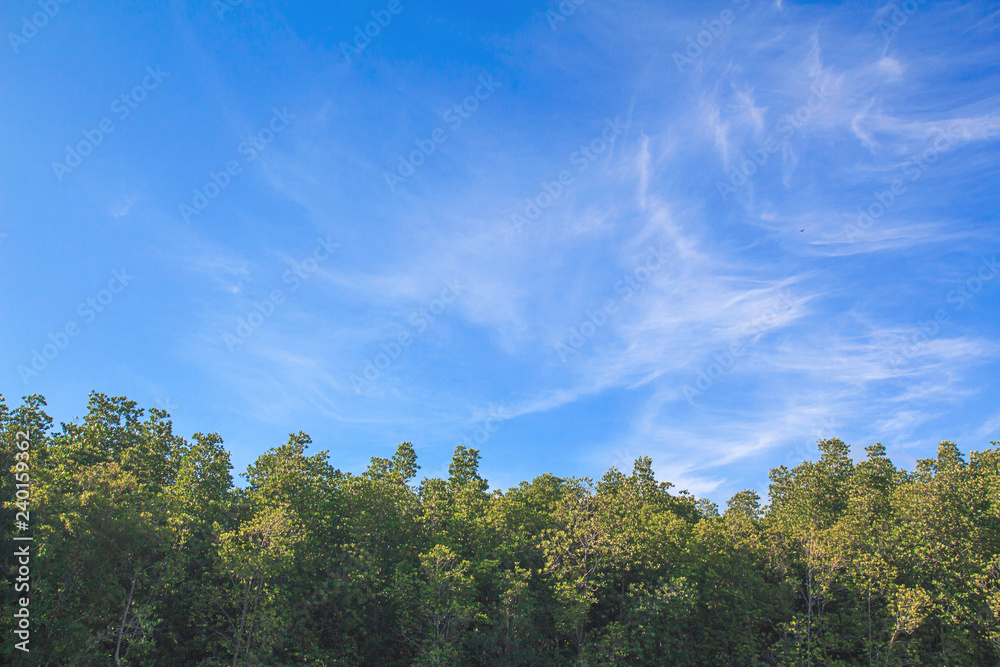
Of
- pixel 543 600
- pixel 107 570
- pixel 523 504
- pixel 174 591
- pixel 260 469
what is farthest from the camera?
pixel 523 504

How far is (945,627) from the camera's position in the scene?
38.4 metres

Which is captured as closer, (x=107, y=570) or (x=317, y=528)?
(x=107, y=570)

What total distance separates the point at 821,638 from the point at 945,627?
309 inches

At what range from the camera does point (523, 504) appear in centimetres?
4412

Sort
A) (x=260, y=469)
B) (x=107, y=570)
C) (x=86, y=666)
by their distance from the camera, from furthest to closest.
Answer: (x=260, y=469)
(x=107, y=570)
(x=86, y=666)

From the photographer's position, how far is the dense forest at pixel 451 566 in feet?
96.4

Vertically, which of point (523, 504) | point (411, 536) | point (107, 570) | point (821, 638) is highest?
point (523, 504)

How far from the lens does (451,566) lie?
36.6 metres

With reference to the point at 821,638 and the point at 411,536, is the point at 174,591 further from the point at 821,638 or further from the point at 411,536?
the point at 821,638

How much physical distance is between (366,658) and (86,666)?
645 inches

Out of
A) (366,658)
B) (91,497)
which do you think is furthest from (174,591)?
(366,658)

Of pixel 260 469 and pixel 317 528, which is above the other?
pixel 260 469

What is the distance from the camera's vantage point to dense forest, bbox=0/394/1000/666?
29.4m

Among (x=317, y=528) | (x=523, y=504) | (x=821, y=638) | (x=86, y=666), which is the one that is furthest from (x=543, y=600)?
(x=86, y=666)
